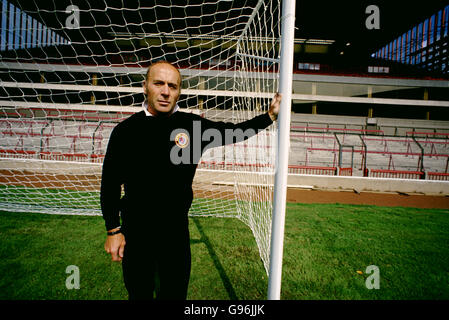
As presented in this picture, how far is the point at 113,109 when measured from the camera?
12812mm

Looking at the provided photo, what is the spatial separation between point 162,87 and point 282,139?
86 cm

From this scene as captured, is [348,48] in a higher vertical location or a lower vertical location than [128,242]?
higher

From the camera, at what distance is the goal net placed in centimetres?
306

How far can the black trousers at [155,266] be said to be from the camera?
142 centimetres

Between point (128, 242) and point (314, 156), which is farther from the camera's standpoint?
point (314, 156)

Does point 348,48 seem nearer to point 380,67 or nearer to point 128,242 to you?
point 380,67

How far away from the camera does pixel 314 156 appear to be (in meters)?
10.2

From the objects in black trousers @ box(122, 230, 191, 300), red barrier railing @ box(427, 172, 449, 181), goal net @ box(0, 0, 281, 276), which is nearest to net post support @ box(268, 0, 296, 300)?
goal net @ box(0, 0, 281, 276)

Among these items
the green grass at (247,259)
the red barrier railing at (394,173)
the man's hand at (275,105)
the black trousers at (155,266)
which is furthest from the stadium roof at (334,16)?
the black trousers at (155,266)

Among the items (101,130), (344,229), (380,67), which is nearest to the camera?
(344,229)

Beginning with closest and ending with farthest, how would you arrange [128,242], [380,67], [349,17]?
[128,242], [349,17], [380,67]

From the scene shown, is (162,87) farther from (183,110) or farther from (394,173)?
(394,173)
